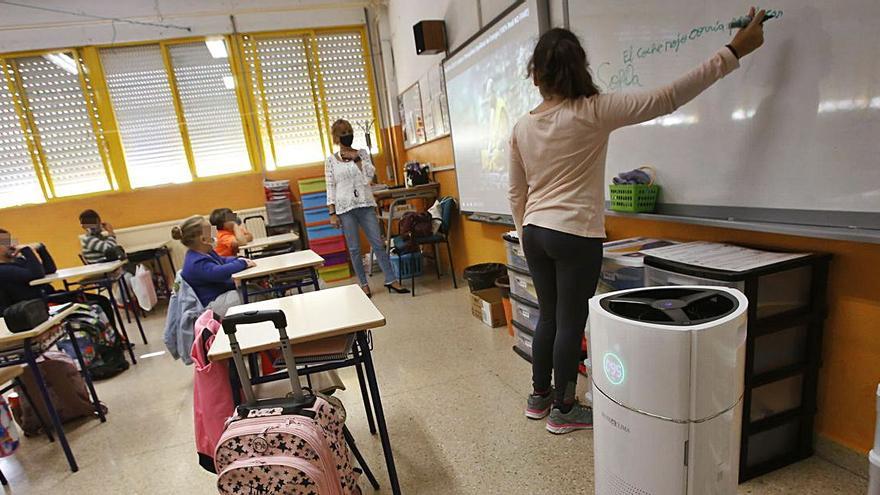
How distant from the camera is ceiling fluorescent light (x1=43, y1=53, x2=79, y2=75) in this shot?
4934mm

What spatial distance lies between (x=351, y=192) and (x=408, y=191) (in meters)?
0.62

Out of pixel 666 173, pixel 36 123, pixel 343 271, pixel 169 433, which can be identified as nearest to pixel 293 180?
pixel 343 271

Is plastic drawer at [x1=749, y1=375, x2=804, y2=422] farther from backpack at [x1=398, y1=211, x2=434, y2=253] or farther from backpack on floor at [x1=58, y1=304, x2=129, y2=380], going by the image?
backpack on floor at [x1=58, y1=304, x2=129, y2=380]

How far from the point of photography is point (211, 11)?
5.18m

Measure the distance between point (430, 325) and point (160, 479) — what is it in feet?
6.18

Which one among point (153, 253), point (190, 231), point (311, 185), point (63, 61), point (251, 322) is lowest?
point (153, 253)

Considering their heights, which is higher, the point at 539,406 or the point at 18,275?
the point at 18,275

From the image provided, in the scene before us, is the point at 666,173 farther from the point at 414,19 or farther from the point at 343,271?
the point at 343,271

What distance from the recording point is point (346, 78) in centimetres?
584

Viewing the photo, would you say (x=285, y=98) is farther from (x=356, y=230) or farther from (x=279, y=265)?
(x=279, y=265)

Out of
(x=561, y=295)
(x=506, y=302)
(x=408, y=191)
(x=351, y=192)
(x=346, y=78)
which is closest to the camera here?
(x=561, y=295)

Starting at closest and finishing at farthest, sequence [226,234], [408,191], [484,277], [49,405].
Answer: [49,405], [484,277], [226,234], [408,191]

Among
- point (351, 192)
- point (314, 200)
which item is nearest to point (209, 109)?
point (314, 200)

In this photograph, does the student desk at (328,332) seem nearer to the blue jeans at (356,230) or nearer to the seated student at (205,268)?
the seated student at (205,268)
